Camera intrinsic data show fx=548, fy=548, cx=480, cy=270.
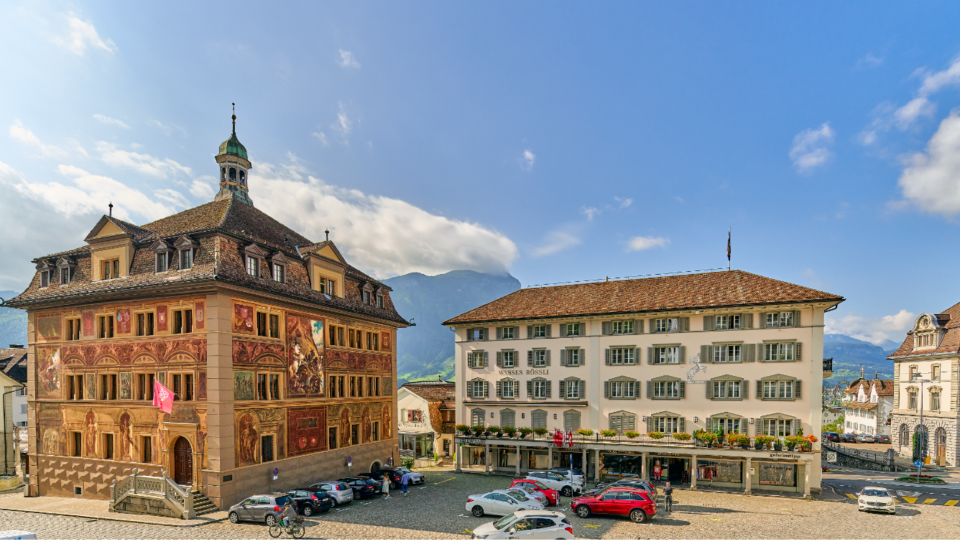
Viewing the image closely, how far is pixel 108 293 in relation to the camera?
34.8 m

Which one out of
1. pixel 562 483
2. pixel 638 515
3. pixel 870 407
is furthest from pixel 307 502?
pixel 870 407

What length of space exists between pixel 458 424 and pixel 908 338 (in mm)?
60956

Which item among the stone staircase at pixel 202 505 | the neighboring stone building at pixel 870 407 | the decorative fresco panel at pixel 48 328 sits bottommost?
the neighboring stone building at pixel 870 407

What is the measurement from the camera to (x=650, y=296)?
47562 mm

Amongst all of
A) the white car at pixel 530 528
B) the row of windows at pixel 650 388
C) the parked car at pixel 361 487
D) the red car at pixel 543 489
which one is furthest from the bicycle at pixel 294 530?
the row of windows at pixel 650 388

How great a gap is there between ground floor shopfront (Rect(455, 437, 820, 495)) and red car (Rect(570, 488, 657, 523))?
12.4 metres

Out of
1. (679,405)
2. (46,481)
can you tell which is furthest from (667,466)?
(46,481)

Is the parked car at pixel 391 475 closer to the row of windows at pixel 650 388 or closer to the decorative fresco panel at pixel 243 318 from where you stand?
the row of windows at pixel 650 388

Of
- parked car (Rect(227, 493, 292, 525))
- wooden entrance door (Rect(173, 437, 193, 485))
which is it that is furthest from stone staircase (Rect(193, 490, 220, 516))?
parked car (Rect(227, 493, 292, 525))

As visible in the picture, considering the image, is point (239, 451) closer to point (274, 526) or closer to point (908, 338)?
point (274, 526)

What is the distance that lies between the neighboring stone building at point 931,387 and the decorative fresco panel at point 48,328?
78027mm

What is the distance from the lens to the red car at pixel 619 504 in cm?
3070

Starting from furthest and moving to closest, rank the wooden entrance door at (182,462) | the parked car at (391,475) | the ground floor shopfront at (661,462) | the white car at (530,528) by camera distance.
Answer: the parked car at (391,475)
the ground floor shopfront at (661,462)
the wooden entrance door at (182,462)
the white car at (530,528)

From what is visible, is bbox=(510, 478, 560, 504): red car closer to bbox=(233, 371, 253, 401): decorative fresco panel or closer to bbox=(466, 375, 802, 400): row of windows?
bbox=(466, 375, 802, 400): row of windows
